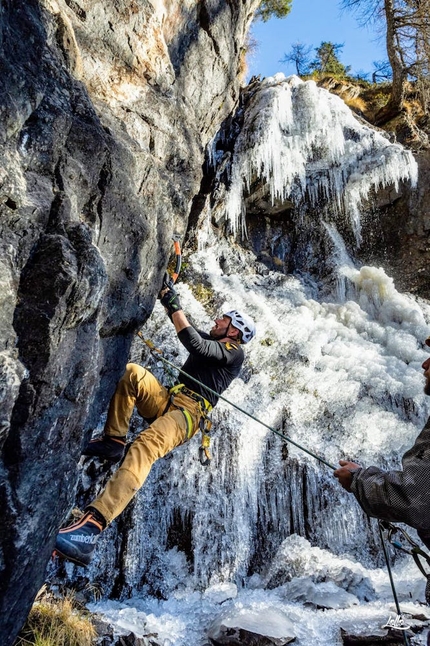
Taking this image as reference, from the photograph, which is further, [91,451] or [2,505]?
[91,451]

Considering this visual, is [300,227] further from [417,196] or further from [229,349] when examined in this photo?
[229,349]

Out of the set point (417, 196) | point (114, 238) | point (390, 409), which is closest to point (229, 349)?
point (114, 238)

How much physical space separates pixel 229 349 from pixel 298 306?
190 inches

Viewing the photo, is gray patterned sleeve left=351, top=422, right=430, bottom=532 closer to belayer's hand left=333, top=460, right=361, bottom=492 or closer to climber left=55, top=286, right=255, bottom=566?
belayer's hand left=333, top=460, right=361, bottom=492

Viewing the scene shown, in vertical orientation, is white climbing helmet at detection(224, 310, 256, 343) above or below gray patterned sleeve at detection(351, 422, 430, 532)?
above

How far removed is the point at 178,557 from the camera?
208 inches

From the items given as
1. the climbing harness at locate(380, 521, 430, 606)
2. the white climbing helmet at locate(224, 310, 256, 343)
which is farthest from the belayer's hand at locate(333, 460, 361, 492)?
the white climbing helmet at locate(224, 310, 256, 343)

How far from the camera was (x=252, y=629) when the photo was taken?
365 cm

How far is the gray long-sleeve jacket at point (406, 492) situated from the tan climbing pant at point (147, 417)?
1751 millimetres

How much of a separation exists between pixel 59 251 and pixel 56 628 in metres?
2.45

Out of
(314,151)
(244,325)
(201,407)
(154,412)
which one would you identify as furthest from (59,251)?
(314,151)

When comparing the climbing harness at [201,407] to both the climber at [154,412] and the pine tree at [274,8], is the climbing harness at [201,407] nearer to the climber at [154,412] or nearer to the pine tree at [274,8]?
the climber at [154,412]

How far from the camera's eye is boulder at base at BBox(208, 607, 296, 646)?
355 cm

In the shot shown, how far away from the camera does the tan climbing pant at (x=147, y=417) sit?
3.71 m
